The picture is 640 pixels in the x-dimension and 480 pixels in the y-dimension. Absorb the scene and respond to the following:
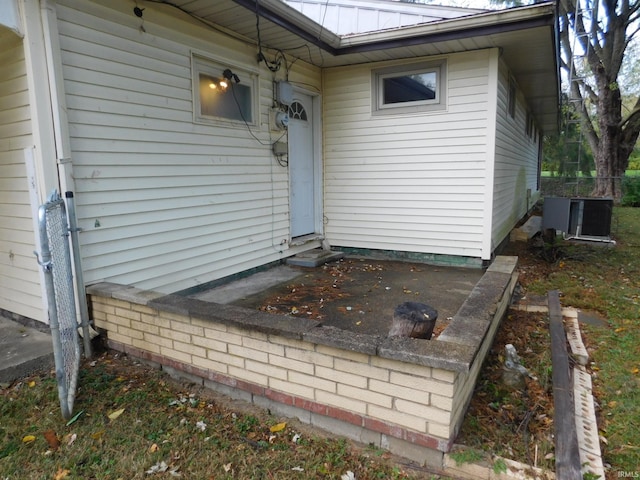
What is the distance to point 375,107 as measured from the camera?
6316mm

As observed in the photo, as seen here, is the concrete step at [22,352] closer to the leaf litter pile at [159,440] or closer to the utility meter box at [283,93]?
the leaf litter pile at [159,440]

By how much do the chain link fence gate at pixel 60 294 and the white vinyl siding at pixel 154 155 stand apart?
0.56 meters

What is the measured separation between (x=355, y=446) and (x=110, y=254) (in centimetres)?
267

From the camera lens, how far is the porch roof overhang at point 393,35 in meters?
4.43

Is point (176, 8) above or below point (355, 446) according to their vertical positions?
above

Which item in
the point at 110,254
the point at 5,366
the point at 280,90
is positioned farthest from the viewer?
the point at 280,90

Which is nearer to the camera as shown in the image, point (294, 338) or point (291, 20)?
point (294, 338)

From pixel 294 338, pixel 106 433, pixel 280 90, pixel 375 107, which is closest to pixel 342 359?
pixel 294 338

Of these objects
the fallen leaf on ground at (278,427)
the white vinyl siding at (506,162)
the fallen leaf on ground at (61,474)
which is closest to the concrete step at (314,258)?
the white vinyl siding at (506,162)

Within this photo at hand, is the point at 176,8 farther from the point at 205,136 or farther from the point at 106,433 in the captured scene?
the point at 106,433

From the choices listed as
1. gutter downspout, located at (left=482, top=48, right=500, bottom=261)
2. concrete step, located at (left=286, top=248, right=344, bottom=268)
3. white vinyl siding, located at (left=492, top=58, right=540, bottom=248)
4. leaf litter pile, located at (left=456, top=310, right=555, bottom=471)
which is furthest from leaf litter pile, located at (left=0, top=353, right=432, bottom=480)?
white vinyl siding, located at (left=492, top=58, right=540, bottom=248)

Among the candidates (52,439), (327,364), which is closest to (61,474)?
(52,439)

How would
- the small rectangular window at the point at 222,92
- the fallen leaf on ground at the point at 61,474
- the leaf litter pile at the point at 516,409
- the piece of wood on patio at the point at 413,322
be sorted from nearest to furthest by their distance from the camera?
1. the fallen leaf on ground at the point at 61,474
2. the leaf litter pile at the point at 516,409
3. the piece of wood on patio at the point at 413,322
4. the small rectangular window at the point at 222,92

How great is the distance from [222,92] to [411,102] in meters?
2.75
